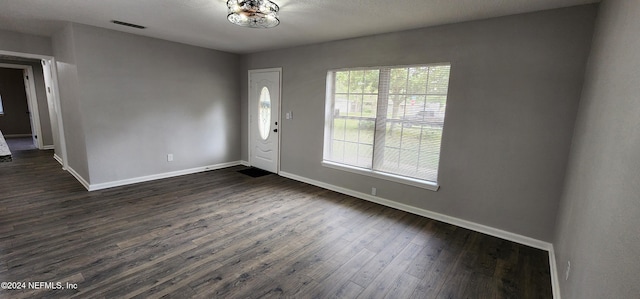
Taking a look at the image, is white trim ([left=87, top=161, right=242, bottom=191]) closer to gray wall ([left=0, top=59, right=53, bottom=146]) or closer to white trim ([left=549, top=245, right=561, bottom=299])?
gray wall ([left=0, top=59, right=53, bottom=146])

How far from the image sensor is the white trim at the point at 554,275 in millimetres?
2033

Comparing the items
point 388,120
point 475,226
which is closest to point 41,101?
point 388,120

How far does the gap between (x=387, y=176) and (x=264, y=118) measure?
109 inches

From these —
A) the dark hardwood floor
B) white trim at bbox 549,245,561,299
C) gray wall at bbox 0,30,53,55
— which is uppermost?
gray wall at bbox 0,30,53,55

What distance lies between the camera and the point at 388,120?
3660 mm

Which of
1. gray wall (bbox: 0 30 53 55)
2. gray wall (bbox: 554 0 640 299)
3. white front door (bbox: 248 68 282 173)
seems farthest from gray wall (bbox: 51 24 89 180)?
gray wall (bbox: 554 0 640 299)

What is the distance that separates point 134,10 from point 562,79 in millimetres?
4379

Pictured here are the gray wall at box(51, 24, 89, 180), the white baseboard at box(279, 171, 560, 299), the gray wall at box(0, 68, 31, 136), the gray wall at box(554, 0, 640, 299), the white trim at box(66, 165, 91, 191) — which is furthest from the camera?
the gray wall at box(0, 68, 31, 136)

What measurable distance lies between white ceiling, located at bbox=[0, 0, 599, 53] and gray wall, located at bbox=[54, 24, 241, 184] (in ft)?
1.16

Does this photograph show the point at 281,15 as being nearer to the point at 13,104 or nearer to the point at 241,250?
the point at 241,250

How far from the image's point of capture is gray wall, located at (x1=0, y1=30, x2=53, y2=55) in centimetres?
408

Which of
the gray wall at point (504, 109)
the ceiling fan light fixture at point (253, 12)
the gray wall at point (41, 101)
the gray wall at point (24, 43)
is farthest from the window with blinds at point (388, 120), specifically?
the gray wall at point (41, 101)

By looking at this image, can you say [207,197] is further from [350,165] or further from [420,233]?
[420,233]

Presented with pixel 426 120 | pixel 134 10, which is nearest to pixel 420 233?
pixel 426 120
